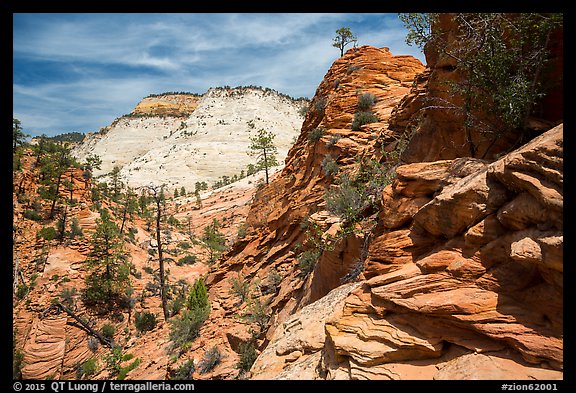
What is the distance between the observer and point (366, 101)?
47.7 feet

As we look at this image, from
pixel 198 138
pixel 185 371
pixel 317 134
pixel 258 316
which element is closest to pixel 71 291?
pixel 185 371

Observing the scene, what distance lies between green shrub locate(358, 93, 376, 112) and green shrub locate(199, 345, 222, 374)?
1234cm

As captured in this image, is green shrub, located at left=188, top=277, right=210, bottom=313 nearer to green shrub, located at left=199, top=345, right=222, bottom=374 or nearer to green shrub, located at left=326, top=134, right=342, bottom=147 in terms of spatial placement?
green shrub, located at left=199, top=345, right=222, bottom=374

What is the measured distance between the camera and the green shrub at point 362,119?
45.0 feet

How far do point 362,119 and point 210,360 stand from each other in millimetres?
11629

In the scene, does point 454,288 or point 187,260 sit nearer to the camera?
point 454,288

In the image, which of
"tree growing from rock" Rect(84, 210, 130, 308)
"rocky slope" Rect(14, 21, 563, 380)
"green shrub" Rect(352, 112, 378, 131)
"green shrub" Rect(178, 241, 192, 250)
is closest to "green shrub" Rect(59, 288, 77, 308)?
"tree growing from rock" Rect(84, 210, 130, 308)

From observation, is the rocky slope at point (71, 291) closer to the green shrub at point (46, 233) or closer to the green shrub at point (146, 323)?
the green shrub at point (46, 233)

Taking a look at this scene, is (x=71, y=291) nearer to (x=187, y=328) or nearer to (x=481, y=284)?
(x=187, y=328)

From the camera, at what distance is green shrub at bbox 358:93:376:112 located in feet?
47.7
